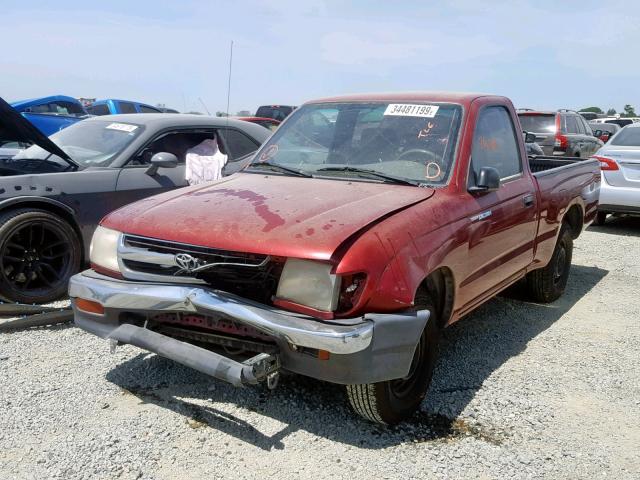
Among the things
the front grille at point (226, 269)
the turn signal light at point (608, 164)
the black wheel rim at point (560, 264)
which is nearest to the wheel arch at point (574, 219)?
the black wheel rim at point (560, 264)

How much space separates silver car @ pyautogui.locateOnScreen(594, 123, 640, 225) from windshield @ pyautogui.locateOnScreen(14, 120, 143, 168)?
664 cm

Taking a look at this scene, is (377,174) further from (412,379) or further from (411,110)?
(412,379)

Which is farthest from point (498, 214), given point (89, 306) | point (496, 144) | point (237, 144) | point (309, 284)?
point (237, 144)

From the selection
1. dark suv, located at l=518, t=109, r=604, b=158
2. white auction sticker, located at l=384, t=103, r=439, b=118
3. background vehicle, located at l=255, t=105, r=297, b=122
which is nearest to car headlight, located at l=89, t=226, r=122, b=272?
white auction sticker, located at l=384, t=103, r=439, b=118

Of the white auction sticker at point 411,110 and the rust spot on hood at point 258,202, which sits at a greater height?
the white auction sticker at point 411,110

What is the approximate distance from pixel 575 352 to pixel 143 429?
3021 millimetres

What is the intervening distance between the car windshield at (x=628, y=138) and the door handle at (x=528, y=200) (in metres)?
5.59

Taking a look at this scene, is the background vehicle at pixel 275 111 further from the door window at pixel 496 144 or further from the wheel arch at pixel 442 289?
the wheel arch at pixel 442 289

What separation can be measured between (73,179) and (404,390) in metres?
3.49

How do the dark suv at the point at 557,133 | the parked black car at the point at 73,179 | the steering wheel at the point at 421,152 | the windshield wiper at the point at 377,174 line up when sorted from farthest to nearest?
the dark suv at the point at 557,133
the parked black car at the point at 73,179
the steering wheel at the point at 421,152
the windshield wiper at the point at 377,174

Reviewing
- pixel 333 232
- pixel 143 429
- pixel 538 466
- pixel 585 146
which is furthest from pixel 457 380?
pixel 585 146

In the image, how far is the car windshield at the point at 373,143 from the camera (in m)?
3.92

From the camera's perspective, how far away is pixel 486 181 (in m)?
3.83

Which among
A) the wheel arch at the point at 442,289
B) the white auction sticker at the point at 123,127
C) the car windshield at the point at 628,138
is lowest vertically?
the wheel arch at the point at 442,289
